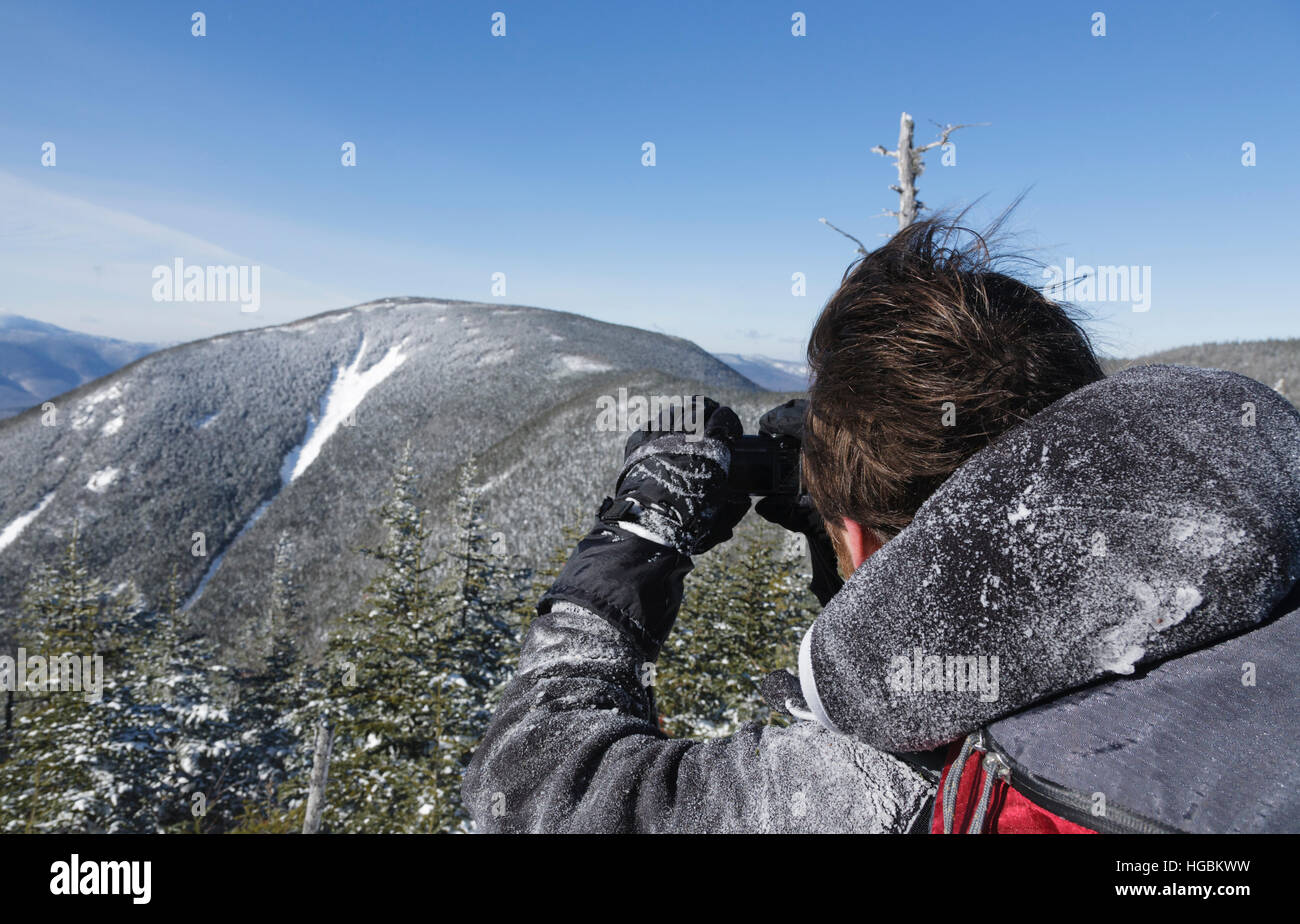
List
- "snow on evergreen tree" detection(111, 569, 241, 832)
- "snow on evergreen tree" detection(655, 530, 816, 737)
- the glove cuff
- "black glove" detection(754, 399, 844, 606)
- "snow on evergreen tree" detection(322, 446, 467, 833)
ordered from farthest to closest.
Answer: "snow on evergreen tree" detection(655, 530, 816, 737) < "snow on evergreen tree" detection(111, 569, 241, 832) < "snow on evergreen tree" detection(322, 446, 467, 833) < "black glove" detection(754, 399, 844, 606) < the glove cuff

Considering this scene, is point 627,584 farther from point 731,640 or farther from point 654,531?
point 731,640

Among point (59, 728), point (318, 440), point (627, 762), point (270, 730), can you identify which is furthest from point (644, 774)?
point (318, 440)

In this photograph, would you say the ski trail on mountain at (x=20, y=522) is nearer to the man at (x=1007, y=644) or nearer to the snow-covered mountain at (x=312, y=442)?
the snow-covered mountain at (x=312, y=442)

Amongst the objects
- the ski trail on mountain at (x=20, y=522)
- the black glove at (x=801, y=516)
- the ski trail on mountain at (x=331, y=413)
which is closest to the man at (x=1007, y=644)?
the black glove at (x=801, y=516)

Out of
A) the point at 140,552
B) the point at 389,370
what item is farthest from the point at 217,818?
the point at 389,370

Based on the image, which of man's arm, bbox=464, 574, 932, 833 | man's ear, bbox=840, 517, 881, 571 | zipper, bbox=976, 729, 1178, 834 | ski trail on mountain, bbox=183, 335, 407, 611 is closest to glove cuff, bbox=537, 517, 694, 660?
man's arm, bbox=464, 574, 932, 833

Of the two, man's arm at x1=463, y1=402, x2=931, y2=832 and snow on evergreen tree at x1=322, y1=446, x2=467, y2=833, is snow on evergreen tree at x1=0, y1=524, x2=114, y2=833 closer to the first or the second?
snow on evergreen tree at x1=322, y1=446, x2=467, y2=833
